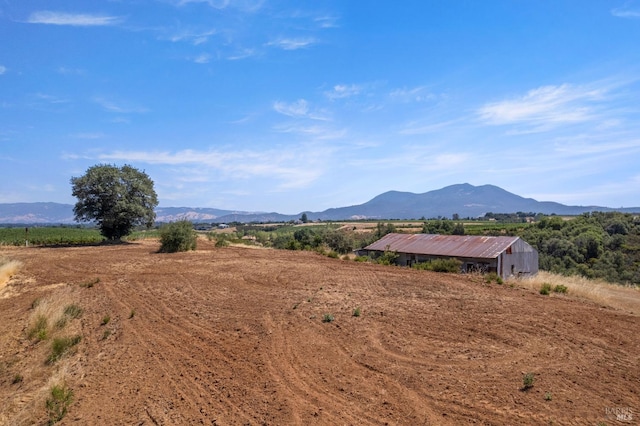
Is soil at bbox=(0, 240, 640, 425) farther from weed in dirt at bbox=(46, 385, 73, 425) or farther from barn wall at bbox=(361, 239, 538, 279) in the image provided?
barn wall at bbox=(361, 239, 538, 279)

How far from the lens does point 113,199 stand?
129ft

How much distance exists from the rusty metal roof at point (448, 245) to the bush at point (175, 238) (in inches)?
606

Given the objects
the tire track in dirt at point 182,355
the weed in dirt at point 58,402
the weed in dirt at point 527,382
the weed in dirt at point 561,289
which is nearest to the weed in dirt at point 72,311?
the tire track in dirt at point 182,355

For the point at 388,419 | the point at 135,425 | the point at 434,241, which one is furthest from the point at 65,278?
the point at 434,241

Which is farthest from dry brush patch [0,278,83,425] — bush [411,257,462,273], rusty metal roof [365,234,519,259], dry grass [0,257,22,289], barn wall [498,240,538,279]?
barn wall [498,240,538,279]

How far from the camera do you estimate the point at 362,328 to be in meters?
10.3

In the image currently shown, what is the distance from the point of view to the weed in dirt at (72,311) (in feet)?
41.5

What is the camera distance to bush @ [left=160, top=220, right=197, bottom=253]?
106 ft

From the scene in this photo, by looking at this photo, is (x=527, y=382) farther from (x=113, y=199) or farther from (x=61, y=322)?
(x=113, y=199)

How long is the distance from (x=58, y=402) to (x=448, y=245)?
2653cm

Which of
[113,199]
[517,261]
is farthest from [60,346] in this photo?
[113,199]

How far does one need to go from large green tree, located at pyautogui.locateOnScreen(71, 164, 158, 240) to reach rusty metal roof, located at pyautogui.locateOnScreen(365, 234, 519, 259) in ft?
78.7

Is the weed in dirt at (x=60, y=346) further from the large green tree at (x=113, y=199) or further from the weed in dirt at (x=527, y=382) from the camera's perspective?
the large green tree at (x=113, y=199)

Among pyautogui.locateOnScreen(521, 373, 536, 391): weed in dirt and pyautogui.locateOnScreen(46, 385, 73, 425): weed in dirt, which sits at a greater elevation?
pyautogui.locateOnScreen(521, 373, 536, 391): weed in dirt
